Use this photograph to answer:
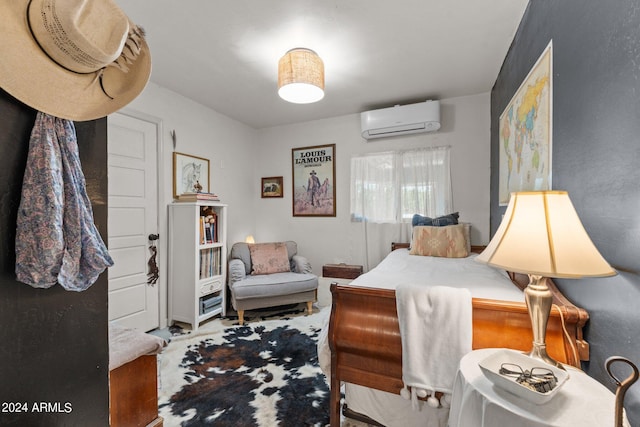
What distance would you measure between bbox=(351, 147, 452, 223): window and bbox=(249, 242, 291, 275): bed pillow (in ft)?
3.44

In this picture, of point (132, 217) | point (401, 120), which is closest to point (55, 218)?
point (132, 217)

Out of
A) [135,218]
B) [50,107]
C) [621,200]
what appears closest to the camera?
[50,107]

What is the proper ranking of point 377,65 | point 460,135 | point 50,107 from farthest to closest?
point 460,135 < point 377,65 < point 50,107

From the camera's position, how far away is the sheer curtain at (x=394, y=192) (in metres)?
3.23

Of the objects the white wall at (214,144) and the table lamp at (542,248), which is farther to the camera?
the white wall at (214,144)

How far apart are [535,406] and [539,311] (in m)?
0.34

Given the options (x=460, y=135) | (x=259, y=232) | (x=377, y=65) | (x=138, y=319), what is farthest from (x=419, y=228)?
(x=138, y=319)

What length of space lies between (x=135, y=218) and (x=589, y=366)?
327 centimetres

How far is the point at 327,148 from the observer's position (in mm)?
3812

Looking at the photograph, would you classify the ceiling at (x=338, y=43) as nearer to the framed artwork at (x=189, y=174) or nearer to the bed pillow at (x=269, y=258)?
the framed artwork at (x=189, y=174)

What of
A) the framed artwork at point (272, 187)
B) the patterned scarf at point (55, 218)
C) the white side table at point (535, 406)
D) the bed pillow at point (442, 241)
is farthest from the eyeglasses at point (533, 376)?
the framed artwork at point (272, 187)

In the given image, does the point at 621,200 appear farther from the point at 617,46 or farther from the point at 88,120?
the point at 88,120

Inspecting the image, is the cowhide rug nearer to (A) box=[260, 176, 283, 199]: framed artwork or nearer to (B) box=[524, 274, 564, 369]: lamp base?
(B) box=[524, 274, 564, 369]: lamp base

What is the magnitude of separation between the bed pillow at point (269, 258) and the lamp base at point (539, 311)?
280cm
